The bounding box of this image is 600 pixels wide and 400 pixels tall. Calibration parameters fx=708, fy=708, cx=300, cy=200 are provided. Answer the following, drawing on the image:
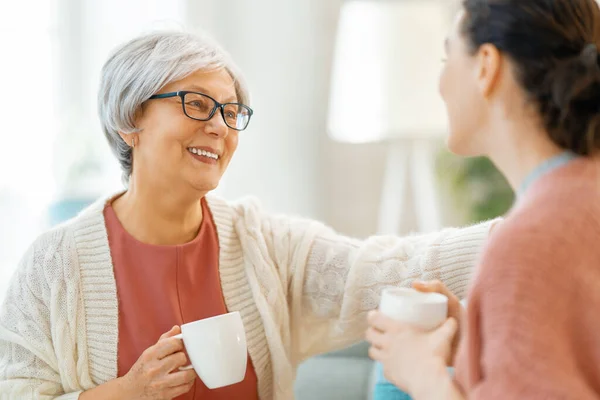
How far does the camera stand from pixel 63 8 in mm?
3115

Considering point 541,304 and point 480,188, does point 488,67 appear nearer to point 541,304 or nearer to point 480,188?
point 541,304

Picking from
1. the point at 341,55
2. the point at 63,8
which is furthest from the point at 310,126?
the point at 63,8

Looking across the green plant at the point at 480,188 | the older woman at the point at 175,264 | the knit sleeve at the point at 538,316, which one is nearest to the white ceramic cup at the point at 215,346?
the older woman at the point at 175,264

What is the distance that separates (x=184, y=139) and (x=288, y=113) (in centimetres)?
181

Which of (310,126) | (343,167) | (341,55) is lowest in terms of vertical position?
(343,167)

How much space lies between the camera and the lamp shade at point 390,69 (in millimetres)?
2703

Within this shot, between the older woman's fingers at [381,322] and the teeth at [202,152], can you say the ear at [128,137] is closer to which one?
the teeth at [202,152]

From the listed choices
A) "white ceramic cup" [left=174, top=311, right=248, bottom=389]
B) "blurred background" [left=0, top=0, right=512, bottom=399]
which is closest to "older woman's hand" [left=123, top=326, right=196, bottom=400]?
"white ceramic cup" [left=174, top=311, right=248, bottom=389]

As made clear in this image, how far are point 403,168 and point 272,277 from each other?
62.3 inches

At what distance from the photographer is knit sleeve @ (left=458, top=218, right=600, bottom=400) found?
0.86 meters

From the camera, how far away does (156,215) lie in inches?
63.3

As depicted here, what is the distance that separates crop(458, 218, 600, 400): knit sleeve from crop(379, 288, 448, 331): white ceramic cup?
120 millimetres

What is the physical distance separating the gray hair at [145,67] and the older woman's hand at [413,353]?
0.74 meters

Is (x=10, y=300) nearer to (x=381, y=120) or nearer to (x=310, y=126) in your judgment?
(x=381, y=120)
